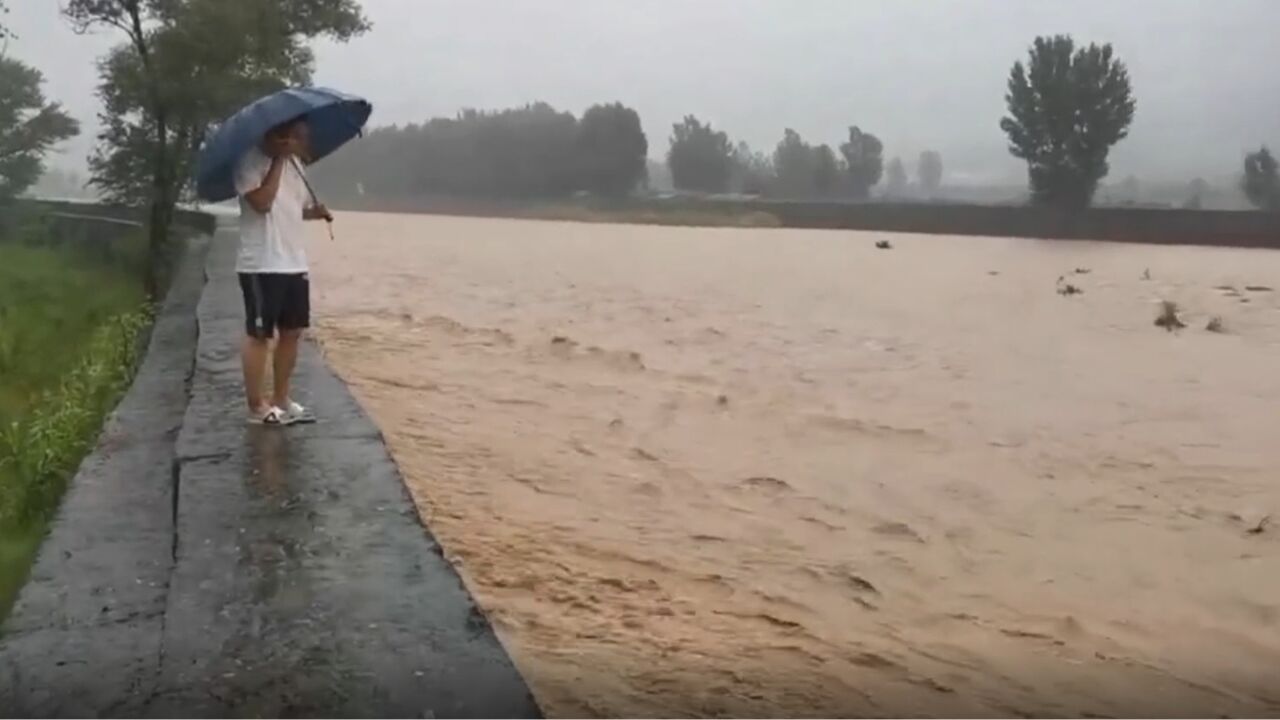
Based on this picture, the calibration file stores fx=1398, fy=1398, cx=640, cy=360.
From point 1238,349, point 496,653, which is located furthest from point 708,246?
point 496,653

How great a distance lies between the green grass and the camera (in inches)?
152

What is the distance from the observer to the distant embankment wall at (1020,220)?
126 inches

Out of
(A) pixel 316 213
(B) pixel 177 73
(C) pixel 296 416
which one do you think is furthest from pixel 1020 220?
(B) pixel 177 73

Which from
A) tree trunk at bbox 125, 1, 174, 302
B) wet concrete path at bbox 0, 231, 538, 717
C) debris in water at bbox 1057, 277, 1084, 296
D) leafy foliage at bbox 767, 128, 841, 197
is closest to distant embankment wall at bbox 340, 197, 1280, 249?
leafy foliage at bbox 767, 128, 841, 197

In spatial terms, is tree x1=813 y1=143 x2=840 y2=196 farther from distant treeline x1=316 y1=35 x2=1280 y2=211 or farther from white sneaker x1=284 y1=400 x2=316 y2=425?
white sneaker x1=284 y1=400 x2=316 y2=425

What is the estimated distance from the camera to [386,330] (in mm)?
9633

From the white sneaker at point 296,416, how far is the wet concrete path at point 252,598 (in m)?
0.06

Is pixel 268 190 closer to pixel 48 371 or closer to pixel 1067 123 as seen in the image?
pixel 1067 123

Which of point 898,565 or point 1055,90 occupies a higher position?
point 1055,90

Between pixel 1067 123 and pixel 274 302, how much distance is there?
200 cm

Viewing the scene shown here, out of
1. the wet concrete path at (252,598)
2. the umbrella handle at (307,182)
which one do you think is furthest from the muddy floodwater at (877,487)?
the umbrella handle at (307,182)

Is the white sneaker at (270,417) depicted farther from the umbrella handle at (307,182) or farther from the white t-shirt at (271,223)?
the umbrella handle at (307,182)

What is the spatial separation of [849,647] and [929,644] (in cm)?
25

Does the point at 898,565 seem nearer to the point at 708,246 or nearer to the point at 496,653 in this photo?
the point at 496,653
